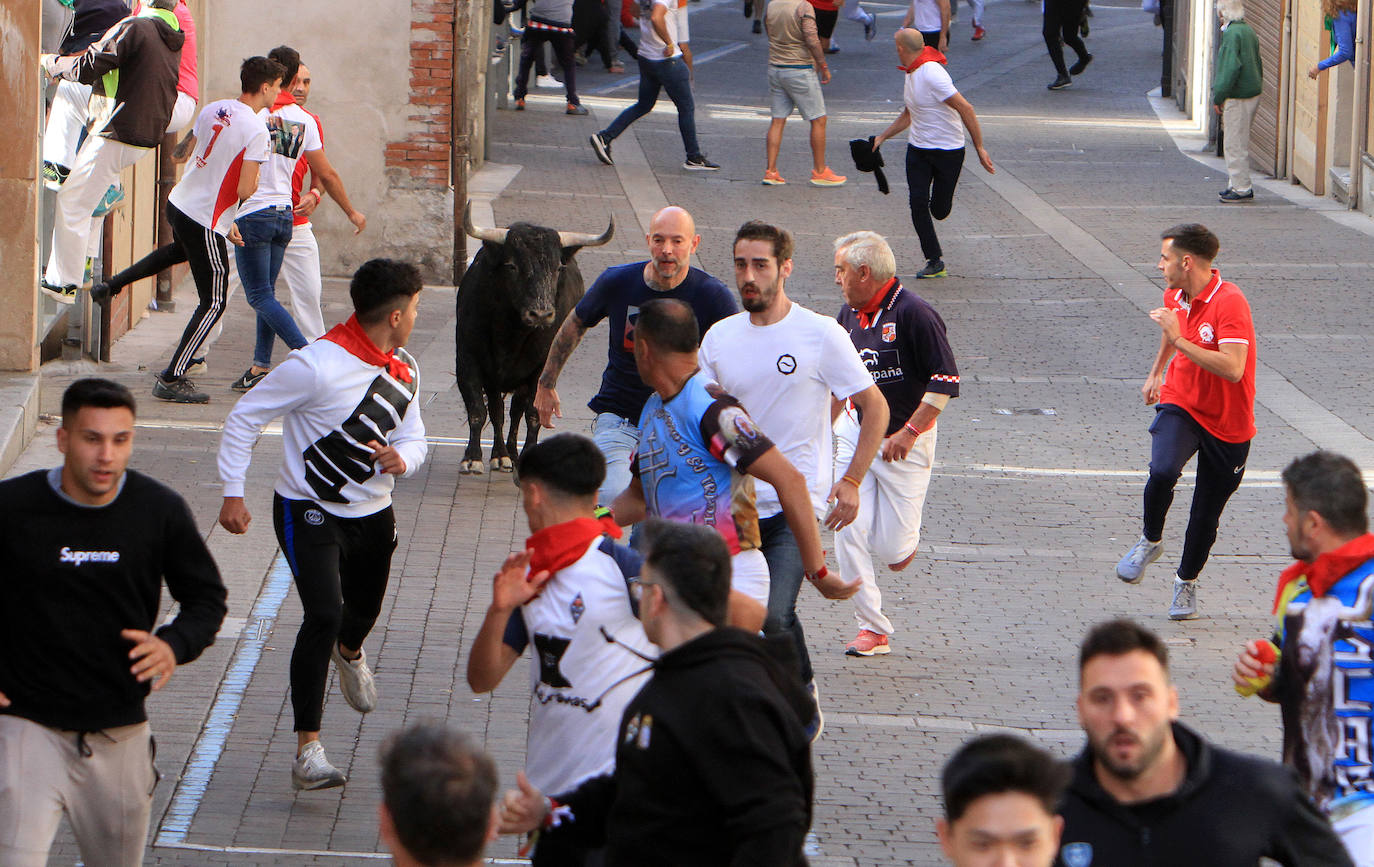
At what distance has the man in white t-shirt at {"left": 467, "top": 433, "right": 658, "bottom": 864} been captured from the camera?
4.54 metres

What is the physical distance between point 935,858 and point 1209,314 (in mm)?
3598

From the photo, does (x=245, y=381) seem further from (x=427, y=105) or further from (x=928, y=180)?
(x=928, y=180)

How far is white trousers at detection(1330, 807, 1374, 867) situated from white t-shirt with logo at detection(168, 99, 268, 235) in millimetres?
8837

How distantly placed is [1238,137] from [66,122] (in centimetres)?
1378

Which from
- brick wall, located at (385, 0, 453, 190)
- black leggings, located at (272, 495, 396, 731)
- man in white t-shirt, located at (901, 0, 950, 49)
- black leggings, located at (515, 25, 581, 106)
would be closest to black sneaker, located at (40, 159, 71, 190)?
brick wall, located at (385, 0, 453, 190)

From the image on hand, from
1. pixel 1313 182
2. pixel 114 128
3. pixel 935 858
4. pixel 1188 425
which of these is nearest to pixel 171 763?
pixel 935 858

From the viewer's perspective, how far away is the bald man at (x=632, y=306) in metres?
7.41

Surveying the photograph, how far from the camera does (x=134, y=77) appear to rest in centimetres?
1218

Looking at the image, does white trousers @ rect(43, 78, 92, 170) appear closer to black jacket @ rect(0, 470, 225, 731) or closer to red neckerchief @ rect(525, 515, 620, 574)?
black jacket @ rect(0, 470, 225, 731)

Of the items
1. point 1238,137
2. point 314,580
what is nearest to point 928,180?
point 1238,137

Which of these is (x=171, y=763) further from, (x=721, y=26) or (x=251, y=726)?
(x=721, y=26)

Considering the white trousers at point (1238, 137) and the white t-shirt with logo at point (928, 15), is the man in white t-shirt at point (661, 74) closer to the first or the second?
the white trousers at point (1238, 137)

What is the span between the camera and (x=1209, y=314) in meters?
8.47

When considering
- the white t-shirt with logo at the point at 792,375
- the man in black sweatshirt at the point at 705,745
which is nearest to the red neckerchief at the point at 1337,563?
the man in black sweatshirt at the point at 705,745
